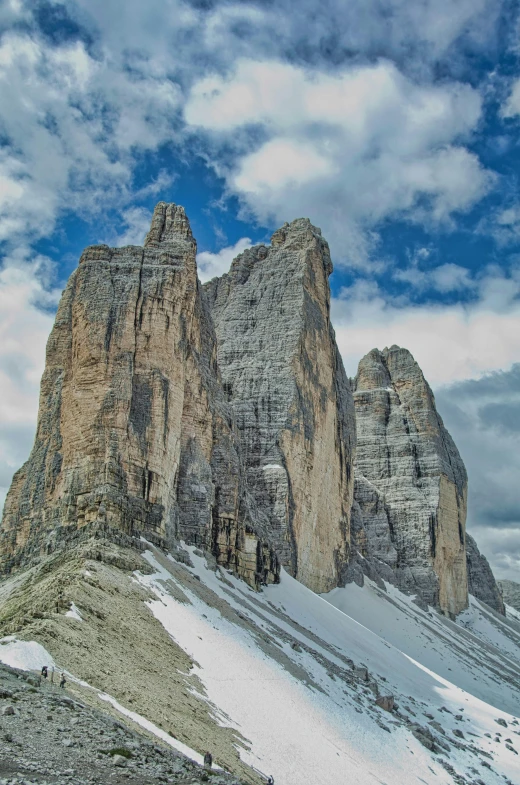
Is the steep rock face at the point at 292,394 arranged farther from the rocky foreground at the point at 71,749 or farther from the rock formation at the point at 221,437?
the rocky foreground at the point at 71,749

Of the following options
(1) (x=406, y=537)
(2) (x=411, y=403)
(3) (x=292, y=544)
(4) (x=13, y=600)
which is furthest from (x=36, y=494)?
(2) (x=411, y=403)

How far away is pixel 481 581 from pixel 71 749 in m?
120

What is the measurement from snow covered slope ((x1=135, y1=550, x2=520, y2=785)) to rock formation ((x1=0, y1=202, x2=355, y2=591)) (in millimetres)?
3978

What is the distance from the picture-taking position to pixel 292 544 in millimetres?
63188

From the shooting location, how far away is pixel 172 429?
4478 cm

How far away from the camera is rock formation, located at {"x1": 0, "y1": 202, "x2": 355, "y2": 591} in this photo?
4144 centimetres

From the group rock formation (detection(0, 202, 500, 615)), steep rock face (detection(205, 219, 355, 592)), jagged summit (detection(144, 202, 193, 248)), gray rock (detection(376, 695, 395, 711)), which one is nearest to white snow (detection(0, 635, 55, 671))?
rock formation (detection(0, 202, 500, 615))

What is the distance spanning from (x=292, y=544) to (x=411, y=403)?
52.9m

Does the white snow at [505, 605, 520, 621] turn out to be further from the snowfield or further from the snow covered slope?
the snow covered slope

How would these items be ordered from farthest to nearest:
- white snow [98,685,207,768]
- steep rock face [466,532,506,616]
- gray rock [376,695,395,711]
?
steep rock face [466,532,506,616] → gray rock [376,695,395,711] → white snow [98,685,207,768]

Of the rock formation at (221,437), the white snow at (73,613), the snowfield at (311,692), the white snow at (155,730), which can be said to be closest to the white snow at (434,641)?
Result: the snowfield at (311,692)

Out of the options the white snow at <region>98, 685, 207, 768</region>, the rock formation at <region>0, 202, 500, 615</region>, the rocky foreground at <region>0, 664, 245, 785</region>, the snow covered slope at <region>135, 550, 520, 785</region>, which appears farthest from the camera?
the rock formation at <region>0, 202, 500, 615</region>

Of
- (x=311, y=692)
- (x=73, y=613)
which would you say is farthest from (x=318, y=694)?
(x=73, y=613)

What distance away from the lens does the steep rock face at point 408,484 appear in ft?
318
